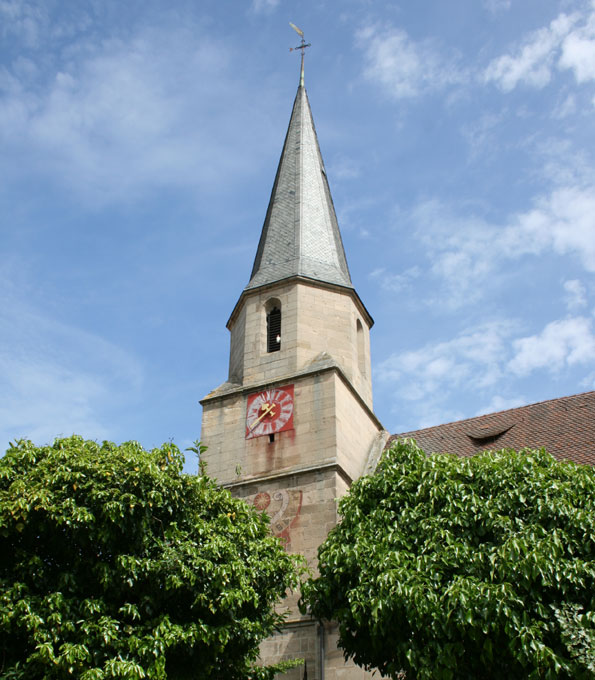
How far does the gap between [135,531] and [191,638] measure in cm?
209

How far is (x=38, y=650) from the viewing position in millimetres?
13195

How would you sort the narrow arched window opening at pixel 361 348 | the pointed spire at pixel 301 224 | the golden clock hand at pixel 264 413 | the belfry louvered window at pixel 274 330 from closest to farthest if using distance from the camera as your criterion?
the golden clock hand at pixel 264 413
the belfry louvered window at pixel 274 330
the narrow arched window opening at pixel 361 348
the pointed spire at pixel 301 224

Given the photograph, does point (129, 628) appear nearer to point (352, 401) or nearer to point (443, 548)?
point (443, 548)

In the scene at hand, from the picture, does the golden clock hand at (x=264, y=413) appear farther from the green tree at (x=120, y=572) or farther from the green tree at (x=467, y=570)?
the green tree at (x=120, y=572)

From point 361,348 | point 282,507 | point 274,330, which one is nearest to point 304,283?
point 274,330

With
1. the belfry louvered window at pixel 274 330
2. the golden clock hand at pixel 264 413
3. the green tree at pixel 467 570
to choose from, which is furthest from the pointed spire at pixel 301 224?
the green tree at pixel 467 570

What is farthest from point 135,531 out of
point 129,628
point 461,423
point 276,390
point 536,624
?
point 461,423

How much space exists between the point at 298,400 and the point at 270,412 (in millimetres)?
852

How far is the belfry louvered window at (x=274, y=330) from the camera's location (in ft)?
80.1

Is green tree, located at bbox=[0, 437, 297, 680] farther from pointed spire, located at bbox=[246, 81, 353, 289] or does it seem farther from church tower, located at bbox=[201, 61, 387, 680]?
pointed spire, located at bbox=[246, 81, 353, 289]

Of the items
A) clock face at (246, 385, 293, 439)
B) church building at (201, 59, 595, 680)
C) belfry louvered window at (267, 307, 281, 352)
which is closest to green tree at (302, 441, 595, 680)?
church building at (201, 59, 595, 680)

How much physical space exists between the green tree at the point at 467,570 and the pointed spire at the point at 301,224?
36.6 feet

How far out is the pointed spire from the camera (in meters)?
26.3

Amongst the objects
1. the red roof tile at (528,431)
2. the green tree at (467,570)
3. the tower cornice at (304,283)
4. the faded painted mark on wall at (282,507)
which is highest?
the tower cornice at (304,283)
